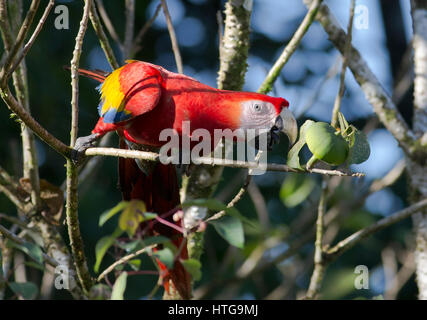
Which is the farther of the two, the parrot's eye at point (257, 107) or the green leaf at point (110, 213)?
the parrot's eye at point (257, 107)

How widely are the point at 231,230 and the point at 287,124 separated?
0.79 metres

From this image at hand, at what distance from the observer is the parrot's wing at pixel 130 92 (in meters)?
1.98

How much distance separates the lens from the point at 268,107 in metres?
1.92

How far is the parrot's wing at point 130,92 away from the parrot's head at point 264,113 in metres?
0.33

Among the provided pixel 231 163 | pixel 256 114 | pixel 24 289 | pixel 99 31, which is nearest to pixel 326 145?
pixel 231 163

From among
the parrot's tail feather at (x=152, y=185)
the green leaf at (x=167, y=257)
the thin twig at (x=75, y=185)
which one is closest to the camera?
the green leaf at (x=167, y=257)

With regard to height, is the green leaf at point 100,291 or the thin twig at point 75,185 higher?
the thin twig at point 75,185

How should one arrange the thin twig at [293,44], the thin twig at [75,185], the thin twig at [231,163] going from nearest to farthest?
1. the thin twig at [231,163]
2. the thin twig at [75,185]
3. the thin twig at [293,44]

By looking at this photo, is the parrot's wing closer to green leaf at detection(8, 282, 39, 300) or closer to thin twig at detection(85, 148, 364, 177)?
thin twig at detection(85, 148, 364, 177)

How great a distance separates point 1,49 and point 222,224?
198 centimetres

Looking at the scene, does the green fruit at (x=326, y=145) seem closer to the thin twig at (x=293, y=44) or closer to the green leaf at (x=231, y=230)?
the green leaf at (x=231, y=230)

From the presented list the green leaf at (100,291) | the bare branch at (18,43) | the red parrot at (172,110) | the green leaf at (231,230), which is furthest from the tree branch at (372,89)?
the green leaf at (100,291)
